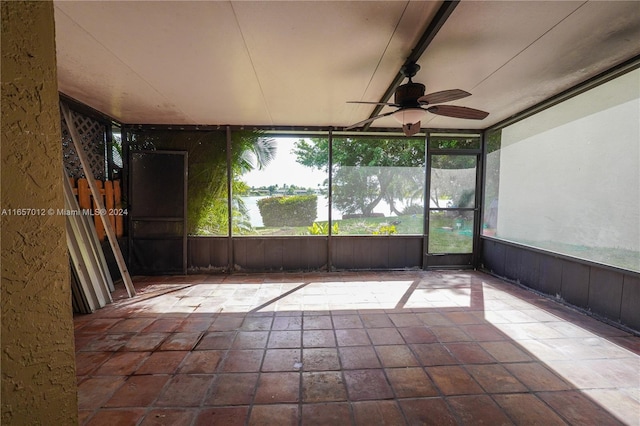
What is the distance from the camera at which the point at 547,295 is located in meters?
3.51

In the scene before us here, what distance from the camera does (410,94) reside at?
2492 mm

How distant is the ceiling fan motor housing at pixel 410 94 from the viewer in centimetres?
248

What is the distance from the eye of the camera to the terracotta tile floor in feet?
5.40

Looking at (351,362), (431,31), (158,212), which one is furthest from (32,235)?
(158,212)

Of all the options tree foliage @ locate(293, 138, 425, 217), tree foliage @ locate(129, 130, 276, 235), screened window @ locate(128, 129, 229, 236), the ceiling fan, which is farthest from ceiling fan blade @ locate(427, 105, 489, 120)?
screened window @ locate(128, 129, 229, 236)

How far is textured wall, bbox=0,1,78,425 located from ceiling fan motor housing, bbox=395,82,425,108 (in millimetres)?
2397

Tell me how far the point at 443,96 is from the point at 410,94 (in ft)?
1.00

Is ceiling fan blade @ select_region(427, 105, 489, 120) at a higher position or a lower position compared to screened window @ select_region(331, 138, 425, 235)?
higher

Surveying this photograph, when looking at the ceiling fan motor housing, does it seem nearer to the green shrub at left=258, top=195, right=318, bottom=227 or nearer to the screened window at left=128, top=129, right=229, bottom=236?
the green shrub at left=258, top=195, right=318, bottom=227

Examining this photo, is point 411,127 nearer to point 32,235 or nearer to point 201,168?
point 32,235

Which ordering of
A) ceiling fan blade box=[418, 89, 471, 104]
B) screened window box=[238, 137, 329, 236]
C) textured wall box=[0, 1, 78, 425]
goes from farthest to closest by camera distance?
screened window box=[238, 137, 329, 236]
ceiling fan blade box=[418, 89, 471, 104]
textured wall box=[0, 1, 78, 425]

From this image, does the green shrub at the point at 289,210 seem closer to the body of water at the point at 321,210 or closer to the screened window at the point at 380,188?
the body of water at the point at 321,210

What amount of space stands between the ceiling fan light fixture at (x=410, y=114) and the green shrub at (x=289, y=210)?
2405 mm

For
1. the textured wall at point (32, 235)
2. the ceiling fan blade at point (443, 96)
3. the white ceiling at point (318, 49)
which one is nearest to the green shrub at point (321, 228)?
the white ceiling at point (318, 49)
